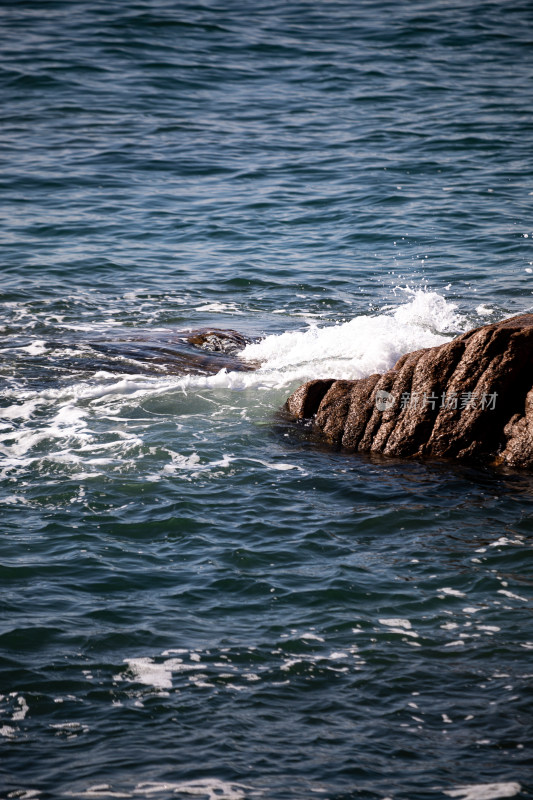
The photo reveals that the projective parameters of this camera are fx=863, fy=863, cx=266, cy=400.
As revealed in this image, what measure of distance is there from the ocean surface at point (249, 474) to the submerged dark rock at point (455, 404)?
0.32 m

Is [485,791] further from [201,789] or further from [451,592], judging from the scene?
[451,592]

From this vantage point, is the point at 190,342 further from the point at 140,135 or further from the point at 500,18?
the point at 500,18

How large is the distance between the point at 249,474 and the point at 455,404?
82.8 inches

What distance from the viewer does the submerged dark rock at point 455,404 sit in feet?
26.7

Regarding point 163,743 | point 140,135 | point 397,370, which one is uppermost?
point 140,135

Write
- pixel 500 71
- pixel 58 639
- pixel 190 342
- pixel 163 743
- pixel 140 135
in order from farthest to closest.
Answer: pixel 500 71, pixel 140 135, pixel 190 342, pixel 58 639, pixel 163 743

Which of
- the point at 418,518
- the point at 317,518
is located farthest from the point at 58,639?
the point at 418,518

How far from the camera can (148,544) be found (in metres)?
7.09

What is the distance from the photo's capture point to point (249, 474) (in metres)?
8.31

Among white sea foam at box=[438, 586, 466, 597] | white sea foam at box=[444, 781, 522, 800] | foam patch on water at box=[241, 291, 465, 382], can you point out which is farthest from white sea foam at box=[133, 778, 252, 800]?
foam patch on water at box=[241, 291, 465, 382]

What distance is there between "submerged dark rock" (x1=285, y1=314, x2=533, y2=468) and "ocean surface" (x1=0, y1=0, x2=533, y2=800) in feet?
1.03

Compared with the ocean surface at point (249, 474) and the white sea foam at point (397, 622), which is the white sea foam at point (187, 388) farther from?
the white sea foam at point (397, 622)

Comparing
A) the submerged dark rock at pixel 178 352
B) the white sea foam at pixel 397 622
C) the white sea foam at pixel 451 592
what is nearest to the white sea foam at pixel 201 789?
the white sea foam at pixel 397 622

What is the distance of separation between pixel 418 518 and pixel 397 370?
6.93 ft
